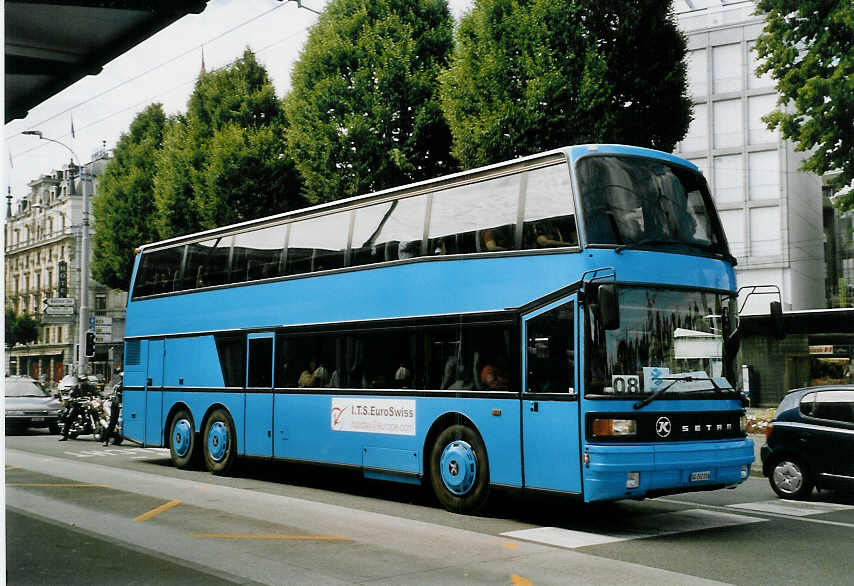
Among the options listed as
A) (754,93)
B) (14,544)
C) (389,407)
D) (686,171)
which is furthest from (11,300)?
(754,93)

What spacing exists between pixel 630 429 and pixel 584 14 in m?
10.8

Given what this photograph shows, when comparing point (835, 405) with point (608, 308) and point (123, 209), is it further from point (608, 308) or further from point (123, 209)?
point (123, 209)

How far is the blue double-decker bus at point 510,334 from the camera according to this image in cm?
945

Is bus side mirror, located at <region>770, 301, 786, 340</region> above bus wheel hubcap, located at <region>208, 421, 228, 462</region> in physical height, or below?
above

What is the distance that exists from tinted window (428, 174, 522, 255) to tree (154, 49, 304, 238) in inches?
564

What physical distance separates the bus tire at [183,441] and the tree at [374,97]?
25.1ft

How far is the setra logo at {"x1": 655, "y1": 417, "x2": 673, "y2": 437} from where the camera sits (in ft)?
30.9

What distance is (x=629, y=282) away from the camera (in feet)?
31.1

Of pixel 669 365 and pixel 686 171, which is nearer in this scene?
pixel 669 365

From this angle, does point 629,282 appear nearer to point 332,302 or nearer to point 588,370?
point 588,370

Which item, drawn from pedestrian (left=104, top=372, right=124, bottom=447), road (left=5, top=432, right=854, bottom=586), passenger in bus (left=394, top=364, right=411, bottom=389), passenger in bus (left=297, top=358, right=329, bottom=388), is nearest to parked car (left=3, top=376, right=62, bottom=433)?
pedestrian (left=104, top=372, right=124, bottom=447)

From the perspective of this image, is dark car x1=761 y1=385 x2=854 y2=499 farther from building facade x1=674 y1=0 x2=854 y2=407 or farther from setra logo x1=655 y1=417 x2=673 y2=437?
building facade x1=674 y1=0 x2=854 y2=407

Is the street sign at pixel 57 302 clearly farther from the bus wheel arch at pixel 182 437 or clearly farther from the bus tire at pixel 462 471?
the bus wheel arch at pixel 182 437

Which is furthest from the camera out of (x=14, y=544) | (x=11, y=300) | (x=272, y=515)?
(x=272, y=515)
